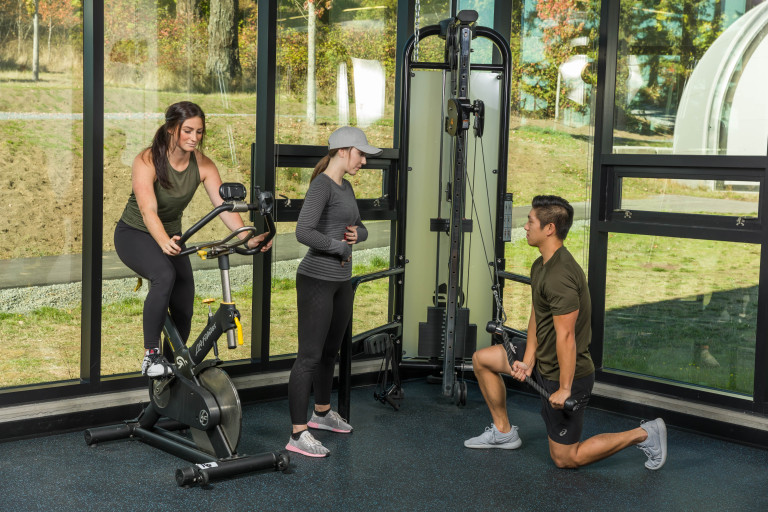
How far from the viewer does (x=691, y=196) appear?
14.9ft

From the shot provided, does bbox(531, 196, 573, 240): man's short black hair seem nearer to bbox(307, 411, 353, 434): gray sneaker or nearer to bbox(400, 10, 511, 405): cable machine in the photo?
bbox(400, 10, 511, 405): cable machine

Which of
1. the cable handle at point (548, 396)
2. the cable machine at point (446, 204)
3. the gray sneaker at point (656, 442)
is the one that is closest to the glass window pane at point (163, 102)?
the cable machine at point (446, 204)

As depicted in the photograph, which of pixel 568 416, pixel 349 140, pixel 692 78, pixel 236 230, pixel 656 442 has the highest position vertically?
pixel 692 78

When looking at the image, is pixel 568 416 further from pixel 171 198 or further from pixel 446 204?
pixel 171 198

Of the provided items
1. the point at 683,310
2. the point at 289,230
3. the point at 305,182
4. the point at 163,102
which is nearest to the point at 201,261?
the point at 289,230

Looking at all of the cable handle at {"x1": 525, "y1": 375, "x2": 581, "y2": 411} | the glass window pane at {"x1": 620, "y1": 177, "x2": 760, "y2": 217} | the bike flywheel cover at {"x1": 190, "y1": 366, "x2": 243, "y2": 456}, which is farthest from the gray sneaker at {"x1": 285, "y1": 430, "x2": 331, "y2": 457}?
the glass window pane at {"x1": 620, "y1": 177, "x2": 760, "y2": 217}

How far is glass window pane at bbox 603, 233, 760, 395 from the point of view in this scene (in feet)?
14.5

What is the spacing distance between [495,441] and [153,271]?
5.77 ft

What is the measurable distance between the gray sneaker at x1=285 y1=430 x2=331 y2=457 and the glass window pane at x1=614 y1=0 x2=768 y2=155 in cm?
231

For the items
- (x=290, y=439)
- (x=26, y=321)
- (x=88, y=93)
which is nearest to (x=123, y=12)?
(x=88, y=93)

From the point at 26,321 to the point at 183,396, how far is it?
0.98m

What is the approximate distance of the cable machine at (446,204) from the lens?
4.84m

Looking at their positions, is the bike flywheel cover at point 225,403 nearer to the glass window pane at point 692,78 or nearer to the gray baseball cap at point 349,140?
the gray baseball cap at point 349,140

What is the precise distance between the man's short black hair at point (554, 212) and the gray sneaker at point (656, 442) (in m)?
0.95
